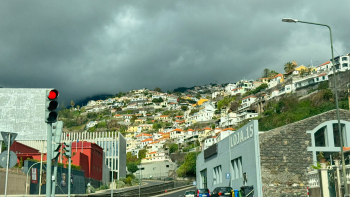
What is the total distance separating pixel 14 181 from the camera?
1236 inches

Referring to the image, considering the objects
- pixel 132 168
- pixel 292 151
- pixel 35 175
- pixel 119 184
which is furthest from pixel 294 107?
pixel 35 175

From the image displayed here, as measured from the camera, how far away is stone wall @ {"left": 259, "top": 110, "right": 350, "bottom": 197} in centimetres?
2905

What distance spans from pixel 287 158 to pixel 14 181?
863 inches

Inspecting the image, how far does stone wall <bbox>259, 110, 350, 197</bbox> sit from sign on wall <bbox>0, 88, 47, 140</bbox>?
1789 inches

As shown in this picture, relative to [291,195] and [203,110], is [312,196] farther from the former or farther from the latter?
[203,110]

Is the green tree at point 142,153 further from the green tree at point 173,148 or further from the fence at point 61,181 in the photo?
the fence at point 61,181

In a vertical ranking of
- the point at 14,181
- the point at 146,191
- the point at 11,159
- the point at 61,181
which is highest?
the point at 11,159

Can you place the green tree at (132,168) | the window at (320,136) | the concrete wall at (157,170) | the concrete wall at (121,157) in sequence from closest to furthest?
the window at (320,136), the concrete wall at (121,157), the concrete wall at (157,170), the green tree at (132,168)

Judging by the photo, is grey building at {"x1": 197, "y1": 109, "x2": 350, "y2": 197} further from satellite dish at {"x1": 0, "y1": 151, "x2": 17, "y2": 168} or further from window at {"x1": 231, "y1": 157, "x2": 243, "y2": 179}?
satellite dish at {"x1": 0, "y1": 151, "x2": 17, "y2": 168}

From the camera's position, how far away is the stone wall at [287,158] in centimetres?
2905

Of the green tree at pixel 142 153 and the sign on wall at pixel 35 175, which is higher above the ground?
the green tree at pixel 142 153

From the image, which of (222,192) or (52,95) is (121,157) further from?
(52,95)

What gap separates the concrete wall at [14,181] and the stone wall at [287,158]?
19877 mm

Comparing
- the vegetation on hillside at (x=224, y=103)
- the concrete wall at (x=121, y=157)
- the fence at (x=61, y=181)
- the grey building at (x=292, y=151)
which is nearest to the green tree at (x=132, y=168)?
the concrete wall at (x=121, y=157)
